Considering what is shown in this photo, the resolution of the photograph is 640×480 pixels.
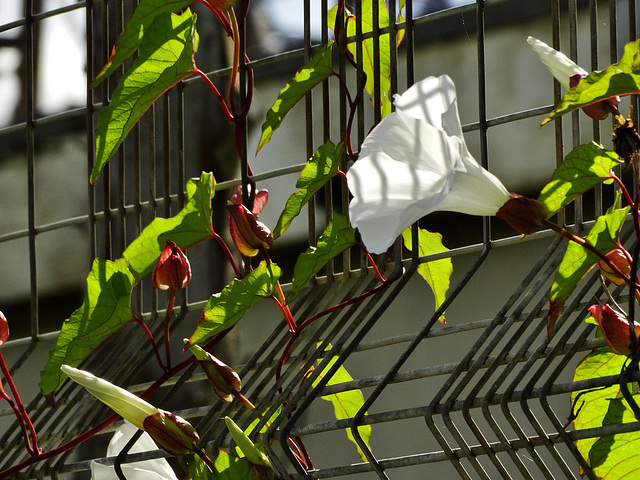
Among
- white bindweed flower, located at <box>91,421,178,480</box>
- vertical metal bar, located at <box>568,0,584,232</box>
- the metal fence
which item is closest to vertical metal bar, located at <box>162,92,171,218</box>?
the metal fence

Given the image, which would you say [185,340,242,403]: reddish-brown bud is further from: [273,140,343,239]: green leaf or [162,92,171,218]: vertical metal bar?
[162,92,171,218]: vertical metal bar

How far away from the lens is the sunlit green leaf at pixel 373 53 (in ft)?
2.51

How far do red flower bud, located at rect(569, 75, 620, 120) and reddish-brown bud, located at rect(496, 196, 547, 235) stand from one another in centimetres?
8

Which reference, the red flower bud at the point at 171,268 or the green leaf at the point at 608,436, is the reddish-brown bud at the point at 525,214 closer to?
the green leaf at the point at 608,436

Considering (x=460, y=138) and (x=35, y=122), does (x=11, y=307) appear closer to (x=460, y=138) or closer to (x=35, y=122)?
(x=35, y=122)

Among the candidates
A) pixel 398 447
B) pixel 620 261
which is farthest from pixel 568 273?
pixel 398 447

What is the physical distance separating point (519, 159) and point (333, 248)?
3.93 feet

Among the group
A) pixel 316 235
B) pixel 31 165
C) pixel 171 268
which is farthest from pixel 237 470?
pixel 316 235

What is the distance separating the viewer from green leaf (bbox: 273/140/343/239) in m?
0.67

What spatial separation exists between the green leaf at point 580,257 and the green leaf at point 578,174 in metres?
0.02

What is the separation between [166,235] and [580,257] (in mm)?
302

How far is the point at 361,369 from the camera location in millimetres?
1923

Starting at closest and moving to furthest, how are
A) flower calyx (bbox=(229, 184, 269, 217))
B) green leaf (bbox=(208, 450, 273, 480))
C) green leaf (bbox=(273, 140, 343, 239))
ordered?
green leaf (bbox=(208, 450, 273, 480)) < green leaf (bbox=(273, 140, 343, 239)) < flower calyx (bbox=(229, 184, 269, 217))

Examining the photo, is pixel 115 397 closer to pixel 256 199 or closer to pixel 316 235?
pixel 256 199
